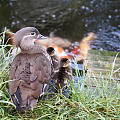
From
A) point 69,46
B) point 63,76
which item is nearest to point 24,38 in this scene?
point 63,76

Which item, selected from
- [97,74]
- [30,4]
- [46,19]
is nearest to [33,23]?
[46,19]

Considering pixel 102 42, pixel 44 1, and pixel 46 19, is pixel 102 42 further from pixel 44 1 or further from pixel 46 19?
pixel 44 1

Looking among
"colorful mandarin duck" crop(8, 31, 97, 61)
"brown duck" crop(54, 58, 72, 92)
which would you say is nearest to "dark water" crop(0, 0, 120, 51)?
"colorful mandarin duck" crop(8, 31, 97, 61)

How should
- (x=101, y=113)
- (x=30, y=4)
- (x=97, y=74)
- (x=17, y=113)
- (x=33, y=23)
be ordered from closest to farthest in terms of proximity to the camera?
1. (x=101, y=113)
2. (x=17, y=113)
3. (x=97, y=74)
4. (x=33, y=23)
5. (x=30, y=4)

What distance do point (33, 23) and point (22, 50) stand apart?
165 inches

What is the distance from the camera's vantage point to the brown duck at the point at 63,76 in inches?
121

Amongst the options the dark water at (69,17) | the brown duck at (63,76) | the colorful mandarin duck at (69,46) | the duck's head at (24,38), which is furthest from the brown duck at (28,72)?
the dark water at (69,17)

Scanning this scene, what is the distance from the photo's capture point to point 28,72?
2.58m

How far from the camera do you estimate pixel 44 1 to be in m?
8.94

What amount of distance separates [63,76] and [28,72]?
2.49ft

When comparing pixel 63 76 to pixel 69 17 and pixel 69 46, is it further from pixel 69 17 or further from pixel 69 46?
pixel 69 17

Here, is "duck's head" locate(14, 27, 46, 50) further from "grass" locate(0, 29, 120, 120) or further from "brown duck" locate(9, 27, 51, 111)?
"grass" locate(0, 29, 120, 120)

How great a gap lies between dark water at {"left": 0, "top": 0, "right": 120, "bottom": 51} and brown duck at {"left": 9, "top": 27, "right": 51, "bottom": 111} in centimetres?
279

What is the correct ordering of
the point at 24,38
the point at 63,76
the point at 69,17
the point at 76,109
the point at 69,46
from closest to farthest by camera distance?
the point at 76,109 → the point at 24,38 → the point at 63,76 → the point at 69,46 → the point at 69,17
